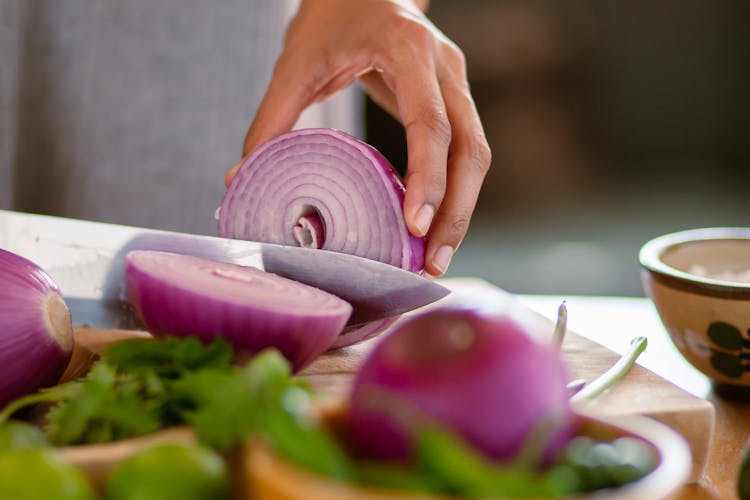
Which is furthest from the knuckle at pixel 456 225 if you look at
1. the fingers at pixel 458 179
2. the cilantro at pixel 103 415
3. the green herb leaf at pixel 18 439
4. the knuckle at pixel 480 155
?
the green herb leaf at pixel 18 439

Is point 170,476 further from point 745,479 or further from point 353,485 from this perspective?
point 745,479

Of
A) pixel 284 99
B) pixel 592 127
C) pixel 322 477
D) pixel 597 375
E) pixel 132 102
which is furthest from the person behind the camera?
pixel 592 127

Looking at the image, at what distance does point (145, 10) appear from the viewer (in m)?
1.81

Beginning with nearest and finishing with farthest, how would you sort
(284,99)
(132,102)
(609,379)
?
(609,379) < (284,99) < (132,102)

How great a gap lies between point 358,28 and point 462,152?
0.93ft

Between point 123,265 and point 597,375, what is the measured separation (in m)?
0.66

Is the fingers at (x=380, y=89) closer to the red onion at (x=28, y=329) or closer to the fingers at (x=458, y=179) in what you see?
the fingers at (x=458, y=179)

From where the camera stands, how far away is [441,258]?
3.78 feet

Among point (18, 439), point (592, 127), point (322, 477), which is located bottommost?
point (592, 127)

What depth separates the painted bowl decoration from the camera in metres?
1.04

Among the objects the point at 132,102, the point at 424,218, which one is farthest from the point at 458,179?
the point at 132,102

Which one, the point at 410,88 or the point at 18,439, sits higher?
the point at 410,88

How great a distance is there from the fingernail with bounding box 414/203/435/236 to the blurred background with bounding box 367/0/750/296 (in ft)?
10.0

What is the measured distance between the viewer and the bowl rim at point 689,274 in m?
1.03
